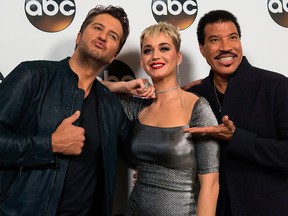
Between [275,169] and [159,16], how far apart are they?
0.91 metres

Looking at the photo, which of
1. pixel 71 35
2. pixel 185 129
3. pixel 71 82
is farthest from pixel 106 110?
pixel 71 35

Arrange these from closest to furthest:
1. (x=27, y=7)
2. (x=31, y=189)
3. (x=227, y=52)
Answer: (x=31, y=189) < (x=227, y=52) < (x=27, y=7)

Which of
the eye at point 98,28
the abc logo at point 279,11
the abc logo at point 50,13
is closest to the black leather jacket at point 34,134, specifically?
the eye at point 98,28

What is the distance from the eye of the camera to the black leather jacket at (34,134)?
1128mm

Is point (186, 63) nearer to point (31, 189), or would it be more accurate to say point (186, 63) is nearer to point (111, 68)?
point (111, 68)

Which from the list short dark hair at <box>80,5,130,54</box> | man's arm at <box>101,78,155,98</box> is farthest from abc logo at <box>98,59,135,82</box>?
short dark hair at <box>80,5,130,54</box>

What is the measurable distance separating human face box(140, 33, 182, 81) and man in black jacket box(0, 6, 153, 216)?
0.33ft

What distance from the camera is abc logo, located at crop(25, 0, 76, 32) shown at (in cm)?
168

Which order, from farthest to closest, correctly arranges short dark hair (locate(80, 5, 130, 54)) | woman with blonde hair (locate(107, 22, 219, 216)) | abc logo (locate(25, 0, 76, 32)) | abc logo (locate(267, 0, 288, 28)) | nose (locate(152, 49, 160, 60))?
abc logo (locate(267, 0, 288, 28)), abc logo (locate(25, 0, 76, 32)), short dark hair (locate(80, 5, 130, 54)), nose (locate(152, 49, 160, 60)), woman with blonde hair (locate(107, 22, 219, 216))

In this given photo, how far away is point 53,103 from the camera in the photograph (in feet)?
4.08

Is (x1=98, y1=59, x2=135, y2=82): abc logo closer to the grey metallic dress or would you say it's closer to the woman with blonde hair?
the woman with blonde hair

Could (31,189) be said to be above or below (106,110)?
below

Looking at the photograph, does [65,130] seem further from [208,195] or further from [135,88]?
[208,195]

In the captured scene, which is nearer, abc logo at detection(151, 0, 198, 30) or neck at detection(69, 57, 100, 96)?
neck at detection(69, 57, 100, 96)
